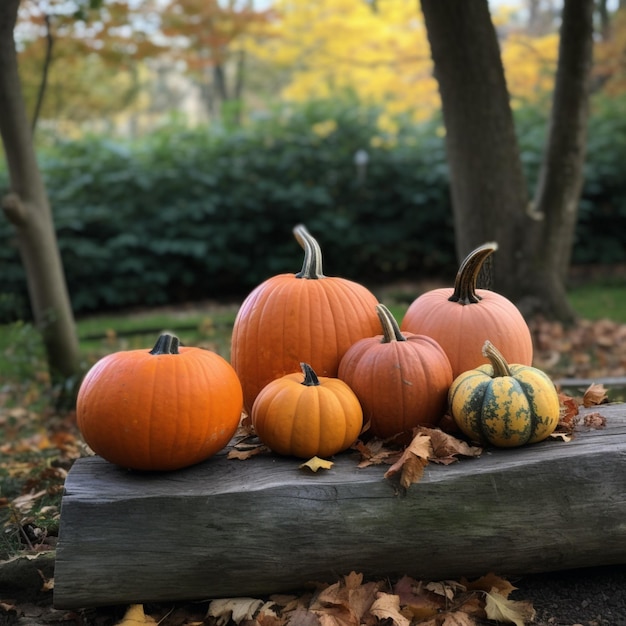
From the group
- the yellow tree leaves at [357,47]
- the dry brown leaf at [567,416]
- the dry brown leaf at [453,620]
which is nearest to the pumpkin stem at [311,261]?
the dry brown leaf at [567,416]

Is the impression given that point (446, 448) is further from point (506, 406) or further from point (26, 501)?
point (26, 501)

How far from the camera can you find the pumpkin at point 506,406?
2.21 meters

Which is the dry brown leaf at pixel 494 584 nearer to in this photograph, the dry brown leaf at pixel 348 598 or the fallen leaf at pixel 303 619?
the dry brown leaf at pixel 348 598

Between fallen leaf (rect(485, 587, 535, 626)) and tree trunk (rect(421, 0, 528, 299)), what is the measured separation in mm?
3913

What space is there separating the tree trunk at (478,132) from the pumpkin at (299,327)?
10.1ft

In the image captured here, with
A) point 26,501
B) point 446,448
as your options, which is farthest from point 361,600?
point 26,501

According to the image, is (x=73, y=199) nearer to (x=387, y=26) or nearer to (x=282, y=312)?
(x=282, y=312)

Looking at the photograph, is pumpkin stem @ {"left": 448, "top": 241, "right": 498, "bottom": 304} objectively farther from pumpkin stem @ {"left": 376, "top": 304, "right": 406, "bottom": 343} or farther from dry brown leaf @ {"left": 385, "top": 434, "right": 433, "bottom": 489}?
dry brown leaf @ {"left": 385, "top": 434, "right": 433, "bottom": 489}

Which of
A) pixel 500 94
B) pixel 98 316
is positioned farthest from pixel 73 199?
pixel 500 94

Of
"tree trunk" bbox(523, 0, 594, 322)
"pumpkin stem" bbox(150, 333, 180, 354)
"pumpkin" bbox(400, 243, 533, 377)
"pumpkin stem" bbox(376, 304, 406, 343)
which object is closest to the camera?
"pumpkin stem" bbox(150, 333, 180, 354)

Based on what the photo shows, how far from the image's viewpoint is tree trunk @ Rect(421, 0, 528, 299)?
196 inches

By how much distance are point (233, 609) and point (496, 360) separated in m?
1.17

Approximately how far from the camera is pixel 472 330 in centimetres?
260

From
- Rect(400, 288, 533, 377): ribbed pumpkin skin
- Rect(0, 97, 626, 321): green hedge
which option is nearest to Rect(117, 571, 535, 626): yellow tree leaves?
Rect(400, 288, 533, 377): ribbed pumpkin skin
